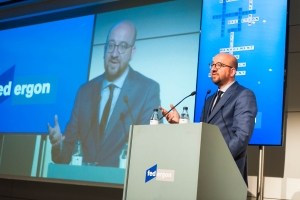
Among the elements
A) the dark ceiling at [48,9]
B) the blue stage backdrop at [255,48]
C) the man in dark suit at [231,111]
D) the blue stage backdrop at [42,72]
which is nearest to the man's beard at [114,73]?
the blue stage backdrop at [42,72]

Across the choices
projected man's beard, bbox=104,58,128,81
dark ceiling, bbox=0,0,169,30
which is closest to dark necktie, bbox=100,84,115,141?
projected man's beard, bbox=104,58,128,81

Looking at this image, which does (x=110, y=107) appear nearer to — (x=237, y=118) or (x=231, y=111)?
(x=231, y=111)

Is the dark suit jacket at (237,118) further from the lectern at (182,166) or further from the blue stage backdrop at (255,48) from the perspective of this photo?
the blue stage backdrop at (255,48)

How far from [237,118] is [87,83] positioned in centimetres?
257

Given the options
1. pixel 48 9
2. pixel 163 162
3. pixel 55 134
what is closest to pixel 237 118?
pixel 163 162

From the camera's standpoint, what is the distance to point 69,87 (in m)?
4.98

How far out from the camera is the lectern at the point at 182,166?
2035 mm

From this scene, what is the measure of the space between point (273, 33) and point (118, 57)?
5.69 feet

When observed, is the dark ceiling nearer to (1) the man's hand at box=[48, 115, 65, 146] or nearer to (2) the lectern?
(1) the man's hand at box=[48, 115, 65, 146]

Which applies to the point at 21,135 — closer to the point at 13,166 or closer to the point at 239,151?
the point at 13,166

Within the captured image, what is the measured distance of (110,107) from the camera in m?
4.64

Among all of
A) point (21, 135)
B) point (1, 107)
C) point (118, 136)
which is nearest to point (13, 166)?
point (21, 135)

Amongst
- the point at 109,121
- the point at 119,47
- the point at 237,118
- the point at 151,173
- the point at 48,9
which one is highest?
the point at 48,9

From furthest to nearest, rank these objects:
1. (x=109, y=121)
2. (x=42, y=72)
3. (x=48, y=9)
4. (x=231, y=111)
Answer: (x=48, y=9) → (x=42, y=72) → (x=109, y=121) → (x=231, y=111)
